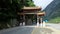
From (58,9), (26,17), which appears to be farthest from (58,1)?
(26,17)

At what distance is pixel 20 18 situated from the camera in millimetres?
61469

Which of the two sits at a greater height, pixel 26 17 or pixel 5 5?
pixel 5 5

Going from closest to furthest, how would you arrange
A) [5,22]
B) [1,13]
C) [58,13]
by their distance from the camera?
[1,13]
[5,22]
[58,13]

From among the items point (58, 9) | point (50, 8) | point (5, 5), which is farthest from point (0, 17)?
point (50, 8)

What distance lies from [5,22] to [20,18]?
63.5ft

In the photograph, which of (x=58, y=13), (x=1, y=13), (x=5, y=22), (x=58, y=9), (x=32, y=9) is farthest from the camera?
(x=58, y=9)

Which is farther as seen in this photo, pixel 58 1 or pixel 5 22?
pixel 58 1

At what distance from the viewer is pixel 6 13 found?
4306cm

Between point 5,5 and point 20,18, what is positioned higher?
point 5,5

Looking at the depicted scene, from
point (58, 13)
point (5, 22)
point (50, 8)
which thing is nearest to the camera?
point (5, 22)

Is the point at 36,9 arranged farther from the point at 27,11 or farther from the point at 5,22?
the point at 5,22

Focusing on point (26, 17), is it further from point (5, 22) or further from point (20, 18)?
point (5, 22)

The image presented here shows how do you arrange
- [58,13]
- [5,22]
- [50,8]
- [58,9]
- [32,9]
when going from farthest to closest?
[50,8] → [58,9] → [58,13] → [32,9] → [5,22]

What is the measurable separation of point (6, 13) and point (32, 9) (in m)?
18.8
